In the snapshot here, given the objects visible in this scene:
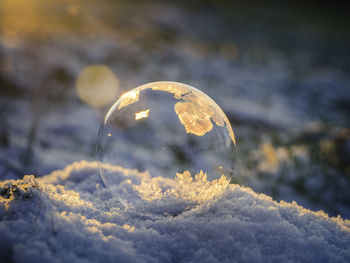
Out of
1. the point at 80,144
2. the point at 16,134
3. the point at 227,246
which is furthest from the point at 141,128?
the point at 16,134

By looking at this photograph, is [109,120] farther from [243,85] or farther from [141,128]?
[243,85]

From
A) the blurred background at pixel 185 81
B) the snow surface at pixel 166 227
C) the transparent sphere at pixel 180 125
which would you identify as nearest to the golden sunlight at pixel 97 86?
the blurred background at pixel 185 81

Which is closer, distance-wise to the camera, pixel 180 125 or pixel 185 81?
pixel 180 125

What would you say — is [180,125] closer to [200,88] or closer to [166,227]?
[166,227]

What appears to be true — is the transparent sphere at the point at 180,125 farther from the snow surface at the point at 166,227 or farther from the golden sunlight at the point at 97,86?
the golden sunlight at the point at 97,86

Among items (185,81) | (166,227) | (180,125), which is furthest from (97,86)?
(166,227)

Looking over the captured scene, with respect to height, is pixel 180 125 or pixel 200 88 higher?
pixel 200 88

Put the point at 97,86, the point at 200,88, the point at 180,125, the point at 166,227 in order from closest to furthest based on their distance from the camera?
the point at 166,227
the point at 180,125
the point at 97,86
the point at 200,88
